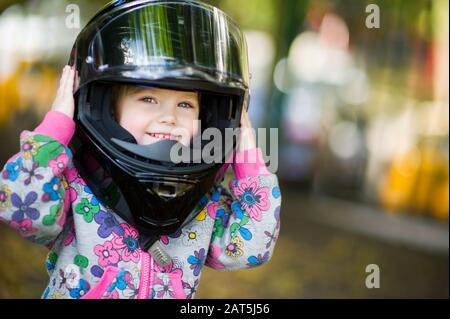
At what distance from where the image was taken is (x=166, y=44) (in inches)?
63.4

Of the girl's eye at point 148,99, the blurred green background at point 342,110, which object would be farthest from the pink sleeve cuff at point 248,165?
the blurred green background at point 342,110

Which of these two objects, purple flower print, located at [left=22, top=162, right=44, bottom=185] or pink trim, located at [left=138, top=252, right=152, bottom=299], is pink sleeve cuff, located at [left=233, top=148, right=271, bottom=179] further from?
purple flower print, located at [left=22, top=162, right=44, bottom=185]

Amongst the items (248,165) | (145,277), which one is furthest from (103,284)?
(248,165)

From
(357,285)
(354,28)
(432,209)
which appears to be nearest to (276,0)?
(354,28)

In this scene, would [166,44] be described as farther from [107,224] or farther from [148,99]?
[107,224]

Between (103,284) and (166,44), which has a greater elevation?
(166,44)

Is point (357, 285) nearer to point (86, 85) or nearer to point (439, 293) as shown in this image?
point (439, 293)

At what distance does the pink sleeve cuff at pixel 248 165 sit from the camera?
1743mm

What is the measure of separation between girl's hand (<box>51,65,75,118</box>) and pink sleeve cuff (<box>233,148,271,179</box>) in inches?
17.1

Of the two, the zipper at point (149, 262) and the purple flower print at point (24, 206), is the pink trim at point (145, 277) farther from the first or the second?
the purple flower print at point (24, 206)

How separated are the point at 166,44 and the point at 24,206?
1.61 ft

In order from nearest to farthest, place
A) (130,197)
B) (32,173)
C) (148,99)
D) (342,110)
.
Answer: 1. (32,173)
2. (130,197)
3. (148,99)
4. (342,110)

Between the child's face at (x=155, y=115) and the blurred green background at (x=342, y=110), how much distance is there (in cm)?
318

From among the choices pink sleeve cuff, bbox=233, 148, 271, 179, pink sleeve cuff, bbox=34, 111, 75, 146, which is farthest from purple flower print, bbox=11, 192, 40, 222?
pink sleeve cuff, bbox=233, 148, 271, 179
